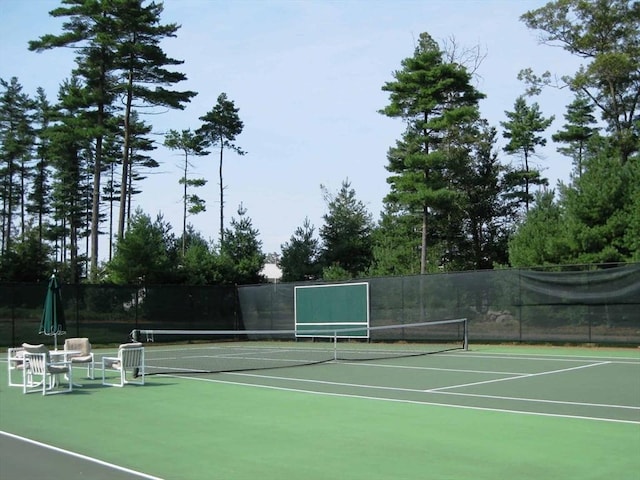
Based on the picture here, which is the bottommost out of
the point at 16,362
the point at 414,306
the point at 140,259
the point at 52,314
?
the point at 16,362

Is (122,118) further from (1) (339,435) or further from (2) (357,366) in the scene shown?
(1) (339,435)

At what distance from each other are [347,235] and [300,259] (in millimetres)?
4130

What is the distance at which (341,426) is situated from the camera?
25.8 feet

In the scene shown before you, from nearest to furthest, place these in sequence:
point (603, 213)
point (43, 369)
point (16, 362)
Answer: point (43, 369)
point (16, 362)
point (603, 213)

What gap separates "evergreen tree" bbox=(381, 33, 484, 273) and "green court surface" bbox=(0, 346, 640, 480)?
20.0 m

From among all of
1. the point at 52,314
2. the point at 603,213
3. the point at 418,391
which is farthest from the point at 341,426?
the point at 603,213

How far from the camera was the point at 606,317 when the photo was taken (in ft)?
58.6

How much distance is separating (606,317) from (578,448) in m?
12.3

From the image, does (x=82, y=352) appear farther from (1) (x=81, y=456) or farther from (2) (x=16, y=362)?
(1) (x=81, y=456)

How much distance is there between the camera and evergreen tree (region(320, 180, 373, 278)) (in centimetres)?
4303

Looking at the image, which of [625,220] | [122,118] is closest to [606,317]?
[625,220]

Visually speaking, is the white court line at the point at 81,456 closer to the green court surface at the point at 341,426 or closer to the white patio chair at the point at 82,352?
the green court surface at the point at 341,426

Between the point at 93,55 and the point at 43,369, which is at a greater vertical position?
the point at 93,55

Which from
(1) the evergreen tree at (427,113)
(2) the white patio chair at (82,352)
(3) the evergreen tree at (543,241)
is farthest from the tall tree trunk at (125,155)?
(2) the white patio chair at (82,352)
